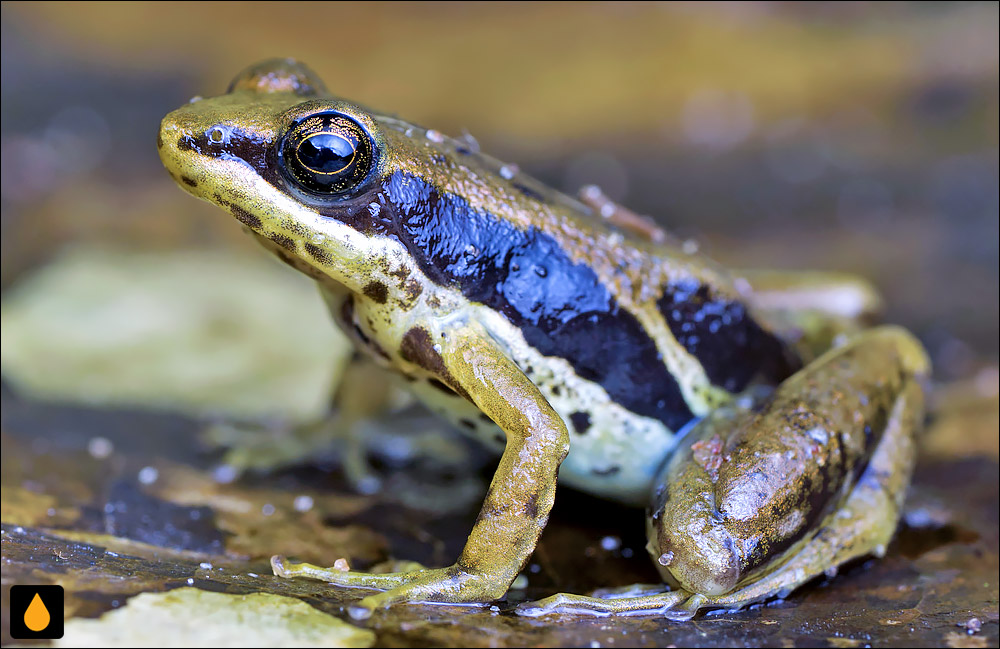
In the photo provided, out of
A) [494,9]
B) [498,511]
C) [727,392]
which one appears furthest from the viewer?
[494,9]

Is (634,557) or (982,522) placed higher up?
(982,522)

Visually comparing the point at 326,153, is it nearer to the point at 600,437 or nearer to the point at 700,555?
the point at 600,437

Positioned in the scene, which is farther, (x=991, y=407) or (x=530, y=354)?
(x=991, y=407)

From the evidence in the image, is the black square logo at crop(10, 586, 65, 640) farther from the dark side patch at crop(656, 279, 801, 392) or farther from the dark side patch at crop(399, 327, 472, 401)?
the dark side patch at crop(656, 279, 801, 392)

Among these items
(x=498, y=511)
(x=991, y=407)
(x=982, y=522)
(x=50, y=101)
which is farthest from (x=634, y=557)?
(x=50, y=101)

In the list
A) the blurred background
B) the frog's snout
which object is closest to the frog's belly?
the frog's snout

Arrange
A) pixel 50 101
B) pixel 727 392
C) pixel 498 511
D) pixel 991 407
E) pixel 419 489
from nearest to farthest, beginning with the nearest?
pixel 498 511
pixel 727 392
pixel 419 489
pixel 991 407
pixel 50 101

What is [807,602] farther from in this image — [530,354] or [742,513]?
[530,354]

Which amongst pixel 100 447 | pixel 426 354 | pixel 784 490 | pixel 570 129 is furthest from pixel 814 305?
pixel 570 129
